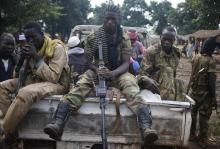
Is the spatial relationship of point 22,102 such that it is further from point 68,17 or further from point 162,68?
point 68,17

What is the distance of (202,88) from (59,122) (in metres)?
3.79

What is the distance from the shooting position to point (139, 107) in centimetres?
424

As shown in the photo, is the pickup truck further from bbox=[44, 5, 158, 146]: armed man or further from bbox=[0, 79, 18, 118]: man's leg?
bbox=[0, 79, 18, 118]: man's leg

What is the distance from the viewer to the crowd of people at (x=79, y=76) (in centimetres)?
426

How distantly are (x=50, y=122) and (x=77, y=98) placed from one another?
37cm

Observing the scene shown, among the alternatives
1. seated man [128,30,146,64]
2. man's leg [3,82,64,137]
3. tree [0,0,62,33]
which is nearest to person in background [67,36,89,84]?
seated man [128,30,146,64]

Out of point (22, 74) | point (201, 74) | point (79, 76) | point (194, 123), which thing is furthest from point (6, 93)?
point (194, 123)

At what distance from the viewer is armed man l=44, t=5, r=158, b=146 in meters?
4.14

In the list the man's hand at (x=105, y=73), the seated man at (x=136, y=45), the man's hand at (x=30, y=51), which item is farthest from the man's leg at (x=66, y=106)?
the seated man at (x=136, y=45)

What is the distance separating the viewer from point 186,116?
4.30 metres

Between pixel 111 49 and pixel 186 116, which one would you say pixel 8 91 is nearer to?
pixel 111 49

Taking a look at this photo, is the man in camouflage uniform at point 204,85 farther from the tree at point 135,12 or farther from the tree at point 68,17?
the tree at point 135,12

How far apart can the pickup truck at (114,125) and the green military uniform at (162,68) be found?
2.99 feet

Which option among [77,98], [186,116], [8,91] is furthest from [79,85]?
[186,116]
